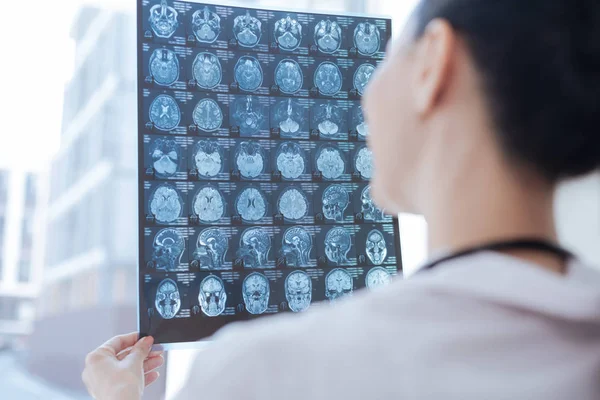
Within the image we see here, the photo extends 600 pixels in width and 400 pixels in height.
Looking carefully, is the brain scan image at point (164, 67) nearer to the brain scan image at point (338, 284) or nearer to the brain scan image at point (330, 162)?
the brain scan image at point (330, 162)

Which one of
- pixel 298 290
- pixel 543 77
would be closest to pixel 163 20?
pixel 298 290

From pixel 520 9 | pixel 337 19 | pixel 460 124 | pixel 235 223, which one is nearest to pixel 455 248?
pixel 460 124

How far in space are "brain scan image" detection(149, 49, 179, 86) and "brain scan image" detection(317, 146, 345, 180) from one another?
0.38 metres

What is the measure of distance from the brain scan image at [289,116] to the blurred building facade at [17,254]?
0.92 meters

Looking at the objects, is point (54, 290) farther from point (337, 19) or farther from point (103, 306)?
point (337, 19)

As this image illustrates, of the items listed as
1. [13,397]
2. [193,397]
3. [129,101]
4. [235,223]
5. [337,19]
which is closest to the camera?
[193,397]

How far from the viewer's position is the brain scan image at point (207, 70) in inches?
54.8

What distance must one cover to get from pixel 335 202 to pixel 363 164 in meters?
0.12

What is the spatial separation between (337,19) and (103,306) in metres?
1.08

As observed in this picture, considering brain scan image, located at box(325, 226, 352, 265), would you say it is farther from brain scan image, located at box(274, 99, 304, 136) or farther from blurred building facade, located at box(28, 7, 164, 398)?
blurred building facade, located at box(28, 7, 164, 398)

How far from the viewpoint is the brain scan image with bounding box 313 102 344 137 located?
148 centimetres

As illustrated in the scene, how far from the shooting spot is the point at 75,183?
189cm

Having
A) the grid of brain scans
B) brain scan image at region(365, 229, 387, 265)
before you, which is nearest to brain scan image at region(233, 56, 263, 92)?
the grid of brain scans

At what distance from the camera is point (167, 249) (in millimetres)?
1289
